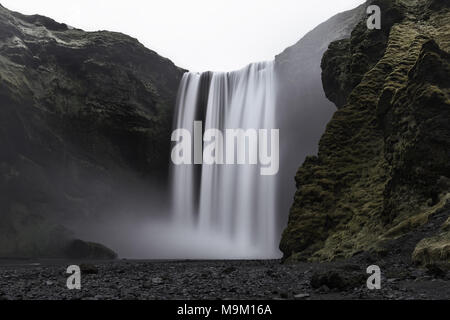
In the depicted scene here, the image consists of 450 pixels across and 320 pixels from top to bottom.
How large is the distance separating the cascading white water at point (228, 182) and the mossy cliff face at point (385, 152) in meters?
20.2

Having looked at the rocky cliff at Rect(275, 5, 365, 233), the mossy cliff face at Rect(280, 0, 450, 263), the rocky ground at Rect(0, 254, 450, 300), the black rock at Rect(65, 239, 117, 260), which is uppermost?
the rocky cliff at Rect(275, 5, 365, 233)

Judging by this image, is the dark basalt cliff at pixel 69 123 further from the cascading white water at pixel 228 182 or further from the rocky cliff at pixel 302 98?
the rocky cliff at pixel 302 98

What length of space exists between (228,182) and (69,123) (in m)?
18.5

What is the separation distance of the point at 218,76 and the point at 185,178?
13.3 metres

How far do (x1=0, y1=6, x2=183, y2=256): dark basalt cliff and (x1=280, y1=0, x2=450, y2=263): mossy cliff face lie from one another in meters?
26.5

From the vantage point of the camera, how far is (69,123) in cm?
4416

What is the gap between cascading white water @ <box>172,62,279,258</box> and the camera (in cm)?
4091

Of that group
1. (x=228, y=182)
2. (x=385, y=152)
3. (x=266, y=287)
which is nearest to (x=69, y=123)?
(x=228, y=182)

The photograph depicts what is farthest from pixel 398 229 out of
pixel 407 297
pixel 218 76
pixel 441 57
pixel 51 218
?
pixel 218 76

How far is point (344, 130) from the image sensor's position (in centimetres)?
2022

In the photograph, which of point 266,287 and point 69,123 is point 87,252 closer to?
point 69,123

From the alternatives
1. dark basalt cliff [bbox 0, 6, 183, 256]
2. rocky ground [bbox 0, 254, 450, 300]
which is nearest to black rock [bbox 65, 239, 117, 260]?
dark basalt cliff [bbox 0, 6, 183, 256]

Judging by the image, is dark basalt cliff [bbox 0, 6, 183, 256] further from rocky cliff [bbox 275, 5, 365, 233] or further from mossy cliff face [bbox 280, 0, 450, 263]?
mossy cliff face [bbox 280, 0, 450, 263]
